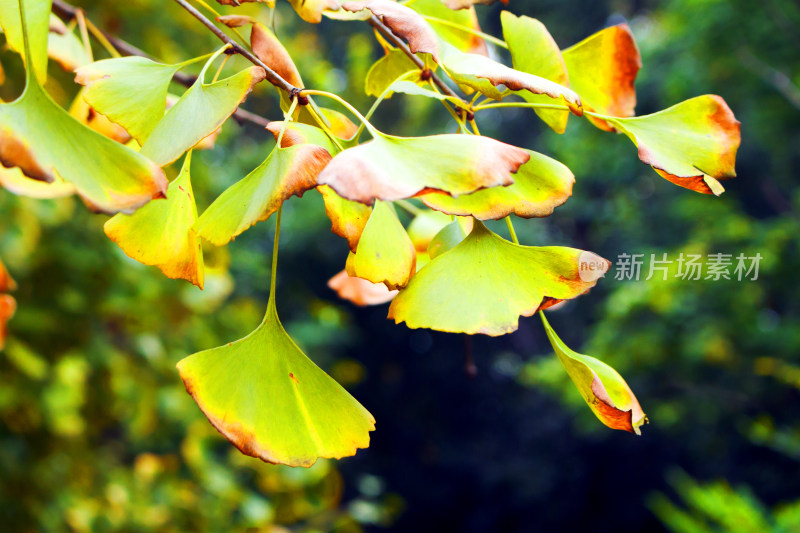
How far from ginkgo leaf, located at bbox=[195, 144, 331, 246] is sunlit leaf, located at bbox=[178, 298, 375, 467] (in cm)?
6

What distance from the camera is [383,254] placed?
23 centimetres

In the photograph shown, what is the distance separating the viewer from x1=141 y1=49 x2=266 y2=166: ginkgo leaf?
0.22 meters

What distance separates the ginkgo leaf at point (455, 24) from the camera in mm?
329

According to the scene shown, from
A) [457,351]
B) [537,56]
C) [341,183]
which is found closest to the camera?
[341,183]

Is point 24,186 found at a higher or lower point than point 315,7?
lower

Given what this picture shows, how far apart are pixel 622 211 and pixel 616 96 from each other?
8.58 feet

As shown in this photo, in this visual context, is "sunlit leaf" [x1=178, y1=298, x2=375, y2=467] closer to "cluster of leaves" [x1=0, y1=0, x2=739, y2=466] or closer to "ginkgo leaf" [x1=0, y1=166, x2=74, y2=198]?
"cluster of leaves" [x1=0, y1=0, x2=739, y2=466]

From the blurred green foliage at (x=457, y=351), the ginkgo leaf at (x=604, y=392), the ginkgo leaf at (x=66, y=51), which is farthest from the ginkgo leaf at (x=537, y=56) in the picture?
the blurred green foliage at (x=457, y=351)

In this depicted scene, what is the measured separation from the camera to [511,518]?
4.18 m

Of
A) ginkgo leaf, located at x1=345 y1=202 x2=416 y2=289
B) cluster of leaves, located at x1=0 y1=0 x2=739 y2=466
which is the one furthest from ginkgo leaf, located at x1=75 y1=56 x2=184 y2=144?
ginkgo leaf, located at x1=345 y1=202 x2=416 y2=289

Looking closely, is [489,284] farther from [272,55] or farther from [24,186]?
[24,186]

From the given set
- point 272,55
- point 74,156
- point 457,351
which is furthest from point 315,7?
point 457,351

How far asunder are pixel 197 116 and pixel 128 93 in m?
0.06

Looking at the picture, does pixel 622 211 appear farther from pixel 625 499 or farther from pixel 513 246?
pixel 513 246
